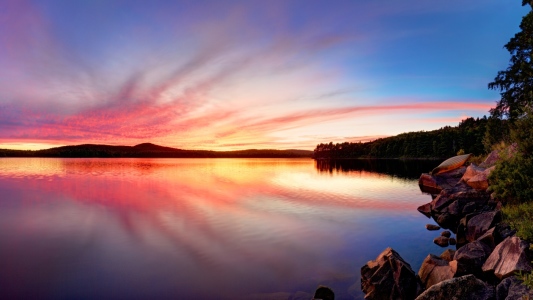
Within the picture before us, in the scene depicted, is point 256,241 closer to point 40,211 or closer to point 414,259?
point 414,259

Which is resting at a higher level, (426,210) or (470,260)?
(470,260)

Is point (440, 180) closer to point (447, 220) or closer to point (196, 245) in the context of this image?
point (447, 220)

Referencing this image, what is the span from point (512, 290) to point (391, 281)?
12.6ft

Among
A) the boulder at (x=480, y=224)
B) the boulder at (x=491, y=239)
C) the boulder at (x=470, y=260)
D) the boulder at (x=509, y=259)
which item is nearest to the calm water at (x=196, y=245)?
the boulder at (x=480, y=224)

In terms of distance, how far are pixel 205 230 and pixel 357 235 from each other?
36.0 ft

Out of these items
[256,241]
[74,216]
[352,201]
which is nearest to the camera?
[256,241]

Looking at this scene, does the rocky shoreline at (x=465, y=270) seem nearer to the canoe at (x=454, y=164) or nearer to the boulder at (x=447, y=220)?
the boulder at (x=447, y=220)

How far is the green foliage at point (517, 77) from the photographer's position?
3366cm

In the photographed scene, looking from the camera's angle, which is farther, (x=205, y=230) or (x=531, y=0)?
(x=531, y=0)

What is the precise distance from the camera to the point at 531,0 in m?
30.0

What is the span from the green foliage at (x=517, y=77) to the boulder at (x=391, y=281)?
32.3m

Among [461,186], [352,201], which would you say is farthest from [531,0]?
[352,201]

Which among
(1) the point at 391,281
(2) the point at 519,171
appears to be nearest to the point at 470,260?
(1) the point at 391,281

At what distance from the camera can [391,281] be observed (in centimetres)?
1130
